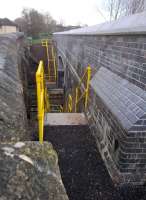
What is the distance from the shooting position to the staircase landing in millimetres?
4704

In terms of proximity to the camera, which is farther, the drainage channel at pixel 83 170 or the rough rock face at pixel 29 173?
the drainage channel at pixel 83 170

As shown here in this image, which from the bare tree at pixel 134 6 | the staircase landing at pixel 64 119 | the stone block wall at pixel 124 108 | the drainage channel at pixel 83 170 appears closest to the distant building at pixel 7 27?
the bare tree at pixel 134 6

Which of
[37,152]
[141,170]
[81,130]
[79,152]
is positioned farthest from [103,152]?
[37,152]

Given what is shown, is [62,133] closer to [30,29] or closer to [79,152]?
[79,152]

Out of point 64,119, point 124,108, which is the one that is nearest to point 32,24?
point 64,119

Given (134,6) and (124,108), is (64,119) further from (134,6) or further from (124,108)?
(134,6)

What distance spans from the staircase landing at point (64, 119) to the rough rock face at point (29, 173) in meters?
3.71

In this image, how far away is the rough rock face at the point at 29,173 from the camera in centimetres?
70

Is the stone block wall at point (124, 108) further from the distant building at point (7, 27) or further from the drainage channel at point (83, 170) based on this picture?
the distant building at point (7, 27)

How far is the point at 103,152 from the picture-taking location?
3.51 m

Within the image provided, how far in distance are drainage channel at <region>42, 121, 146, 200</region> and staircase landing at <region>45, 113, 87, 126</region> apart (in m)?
0.30

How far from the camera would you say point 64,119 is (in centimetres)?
493

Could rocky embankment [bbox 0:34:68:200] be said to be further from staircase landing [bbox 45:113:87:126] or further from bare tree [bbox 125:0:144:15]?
bare tree [bbox 125:0:144:15]

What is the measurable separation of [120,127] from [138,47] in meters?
1.11
